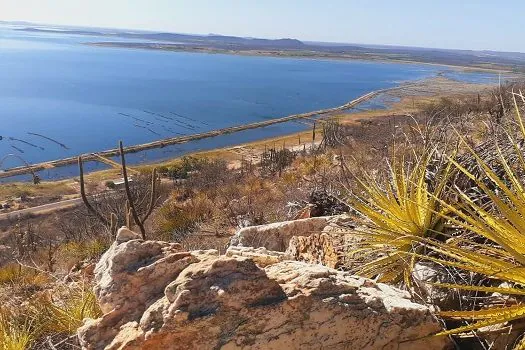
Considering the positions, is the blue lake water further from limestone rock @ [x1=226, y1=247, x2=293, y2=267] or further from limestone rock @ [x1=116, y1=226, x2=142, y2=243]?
limestone rock @ [x1=226, y1=247, x2=293, y2=267]

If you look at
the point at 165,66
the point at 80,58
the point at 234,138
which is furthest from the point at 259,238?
the point at 80,58

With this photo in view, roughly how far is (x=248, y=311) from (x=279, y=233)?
2.26 m

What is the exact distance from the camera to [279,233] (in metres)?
4.50

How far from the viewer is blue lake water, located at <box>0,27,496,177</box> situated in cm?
5162

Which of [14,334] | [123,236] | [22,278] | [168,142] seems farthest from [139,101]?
[123,236]

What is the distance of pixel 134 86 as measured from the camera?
90.5 m

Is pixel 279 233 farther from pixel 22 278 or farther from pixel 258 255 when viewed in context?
pixel 22 278

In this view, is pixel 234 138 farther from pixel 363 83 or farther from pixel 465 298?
pixel 363 83

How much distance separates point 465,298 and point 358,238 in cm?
113

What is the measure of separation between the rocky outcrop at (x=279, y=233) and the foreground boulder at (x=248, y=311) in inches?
71.4

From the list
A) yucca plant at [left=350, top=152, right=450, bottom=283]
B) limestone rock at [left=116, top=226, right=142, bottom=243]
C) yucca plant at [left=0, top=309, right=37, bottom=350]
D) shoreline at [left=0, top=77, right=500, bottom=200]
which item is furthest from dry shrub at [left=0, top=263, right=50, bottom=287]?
shoreline at [left=0, top=77, right=500, bottom=200]

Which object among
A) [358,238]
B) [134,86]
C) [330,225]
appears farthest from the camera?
[134,86]

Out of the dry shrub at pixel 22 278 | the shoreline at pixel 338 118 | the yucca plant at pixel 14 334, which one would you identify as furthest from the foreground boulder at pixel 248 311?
the shoreline at pixel 338 118

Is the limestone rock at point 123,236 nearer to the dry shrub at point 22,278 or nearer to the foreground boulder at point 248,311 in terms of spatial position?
the foreground boulder at point 248,311
